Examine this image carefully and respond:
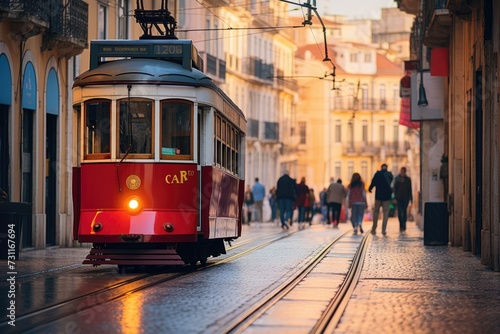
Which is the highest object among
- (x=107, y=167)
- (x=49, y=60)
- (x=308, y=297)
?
(x=49, y=60)

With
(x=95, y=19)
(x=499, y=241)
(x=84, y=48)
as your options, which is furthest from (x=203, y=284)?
(x=95, y=19)

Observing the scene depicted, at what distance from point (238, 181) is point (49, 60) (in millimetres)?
8361

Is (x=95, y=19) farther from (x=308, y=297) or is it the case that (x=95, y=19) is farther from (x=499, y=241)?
(x=308, y=297)

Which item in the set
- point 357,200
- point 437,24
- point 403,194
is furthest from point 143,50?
point 403,194

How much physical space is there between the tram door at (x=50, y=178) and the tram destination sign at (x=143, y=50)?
1144 centimetres

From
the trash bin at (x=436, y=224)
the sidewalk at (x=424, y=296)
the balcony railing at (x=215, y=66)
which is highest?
the balcony railing at (x=215, y=66)

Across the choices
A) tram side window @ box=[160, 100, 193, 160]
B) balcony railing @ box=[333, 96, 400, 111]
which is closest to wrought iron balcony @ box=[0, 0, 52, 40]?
tram side window @ box=[160, 100, 193, 160]

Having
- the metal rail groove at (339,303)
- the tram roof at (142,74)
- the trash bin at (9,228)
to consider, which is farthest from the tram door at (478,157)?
the trash bin at (9,228)

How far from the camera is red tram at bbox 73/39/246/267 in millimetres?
20094

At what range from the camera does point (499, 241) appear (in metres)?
22.0

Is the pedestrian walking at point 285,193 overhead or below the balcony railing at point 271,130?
below

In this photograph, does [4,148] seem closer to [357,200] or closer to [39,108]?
[39,108]

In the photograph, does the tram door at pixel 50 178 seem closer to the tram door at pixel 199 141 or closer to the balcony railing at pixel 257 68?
the tram door at pixel 199 141

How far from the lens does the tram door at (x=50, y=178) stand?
32500 mm
